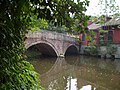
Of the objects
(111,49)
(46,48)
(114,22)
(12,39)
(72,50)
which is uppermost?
(114,22)

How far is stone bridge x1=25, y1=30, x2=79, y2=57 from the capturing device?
1703cm

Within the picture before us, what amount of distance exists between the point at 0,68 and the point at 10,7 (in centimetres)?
56

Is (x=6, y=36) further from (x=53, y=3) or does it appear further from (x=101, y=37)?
(x=101, y=37)

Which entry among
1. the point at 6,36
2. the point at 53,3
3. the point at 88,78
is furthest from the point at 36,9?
the point at 88,78

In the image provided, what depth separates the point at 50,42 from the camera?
1853 cm

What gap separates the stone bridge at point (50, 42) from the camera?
17.0 meters

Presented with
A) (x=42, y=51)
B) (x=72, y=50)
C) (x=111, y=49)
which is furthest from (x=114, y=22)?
(x=42, y=51)

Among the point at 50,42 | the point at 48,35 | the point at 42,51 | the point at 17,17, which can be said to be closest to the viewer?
the point at 17,17

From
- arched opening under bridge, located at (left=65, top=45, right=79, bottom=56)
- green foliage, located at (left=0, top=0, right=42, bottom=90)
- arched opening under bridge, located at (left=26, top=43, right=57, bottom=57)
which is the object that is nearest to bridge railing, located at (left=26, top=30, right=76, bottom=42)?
arched opening under bridge, located at (left=26, top=43, right=57, bottom=57)

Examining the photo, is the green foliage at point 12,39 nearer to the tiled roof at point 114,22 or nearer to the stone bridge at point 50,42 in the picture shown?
the stone bridge at point 50,42

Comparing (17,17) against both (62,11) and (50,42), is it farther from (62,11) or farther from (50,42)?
(50,42)

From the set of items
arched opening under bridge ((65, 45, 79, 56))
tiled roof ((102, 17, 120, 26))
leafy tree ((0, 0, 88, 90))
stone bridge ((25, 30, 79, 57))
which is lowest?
arched opening under bridge ((65, 45, 79, 56))

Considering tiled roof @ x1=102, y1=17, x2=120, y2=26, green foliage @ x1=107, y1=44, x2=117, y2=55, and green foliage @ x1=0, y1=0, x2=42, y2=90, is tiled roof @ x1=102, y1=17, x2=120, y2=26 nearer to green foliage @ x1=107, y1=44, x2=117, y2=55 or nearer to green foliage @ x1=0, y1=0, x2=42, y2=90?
green foliage @ x1=107, y1=44, x2=117, y2=55

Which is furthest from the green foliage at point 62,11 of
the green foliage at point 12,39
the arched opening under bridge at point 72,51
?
the arched opening under bridge at point 72,51
